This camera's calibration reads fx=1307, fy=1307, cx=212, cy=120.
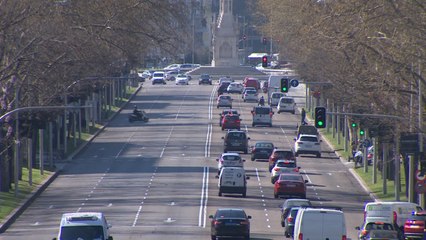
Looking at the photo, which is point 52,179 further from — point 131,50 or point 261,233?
point 261,233

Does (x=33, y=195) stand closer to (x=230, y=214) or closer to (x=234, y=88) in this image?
(x=230, y=214)

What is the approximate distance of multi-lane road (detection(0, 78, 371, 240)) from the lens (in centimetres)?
4903

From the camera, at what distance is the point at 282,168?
2571 inches

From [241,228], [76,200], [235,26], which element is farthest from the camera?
[235,26]

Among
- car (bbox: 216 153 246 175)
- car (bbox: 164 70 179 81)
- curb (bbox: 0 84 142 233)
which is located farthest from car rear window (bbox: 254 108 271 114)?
car (bbox: 164 70 179 81)

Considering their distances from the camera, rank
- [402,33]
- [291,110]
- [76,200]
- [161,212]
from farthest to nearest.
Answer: [291,110], [76,200], [161,212], [402,33]

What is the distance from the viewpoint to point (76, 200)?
57750mm

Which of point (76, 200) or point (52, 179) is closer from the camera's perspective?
point (76, 200)

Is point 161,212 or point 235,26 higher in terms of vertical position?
point 235,26

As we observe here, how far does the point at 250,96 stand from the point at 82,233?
8537cm

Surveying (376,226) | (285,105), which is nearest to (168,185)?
(376,226)

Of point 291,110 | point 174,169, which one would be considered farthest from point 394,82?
point 291,110

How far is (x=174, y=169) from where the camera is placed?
71.5 meters

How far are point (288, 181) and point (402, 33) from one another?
12.7m
